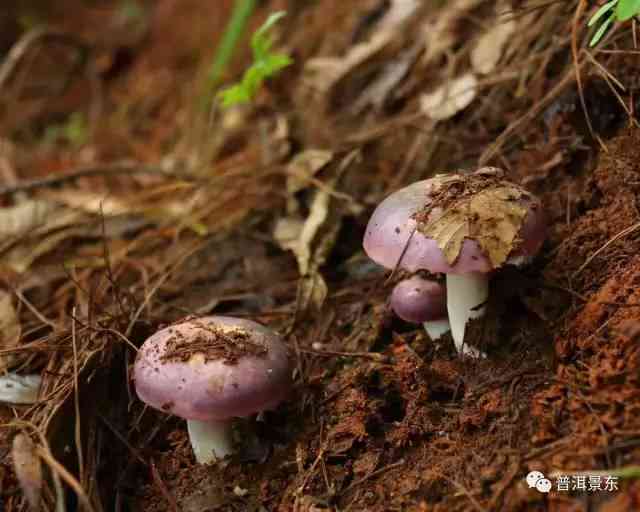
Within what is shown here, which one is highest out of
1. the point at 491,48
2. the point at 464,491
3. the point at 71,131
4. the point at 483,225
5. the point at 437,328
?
the point at 483,225

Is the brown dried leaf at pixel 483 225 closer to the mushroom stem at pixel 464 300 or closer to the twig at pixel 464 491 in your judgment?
the mushroom stem at pixel 464 300

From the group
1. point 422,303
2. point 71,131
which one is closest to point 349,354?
point 422,303

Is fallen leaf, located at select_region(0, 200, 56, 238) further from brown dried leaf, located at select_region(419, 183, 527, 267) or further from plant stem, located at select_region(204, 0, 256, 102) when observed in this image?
brown dried leaf, located at select_region(419, 183, 527, 267)

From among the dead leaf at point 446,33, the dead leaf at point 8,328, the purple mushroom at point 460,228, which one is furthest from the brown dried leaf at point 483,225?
the dead leaf at point 446,33

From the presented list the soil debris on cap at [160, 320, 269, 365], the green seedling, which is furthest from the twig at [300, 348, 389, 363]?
the green seedling

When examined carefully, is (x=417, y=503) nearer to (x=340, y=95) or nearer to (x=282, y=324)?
(x=282, y=324)

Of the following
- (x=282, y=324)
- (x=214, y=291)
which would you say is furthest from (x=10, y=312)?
(x=282, y=324)

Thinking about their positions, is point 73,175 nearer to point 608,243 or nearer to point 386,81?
point 386,81

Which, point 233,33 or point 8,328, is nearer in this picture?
point 8,328


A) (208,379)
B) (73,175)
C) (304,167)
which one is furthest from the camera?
(73,175)
